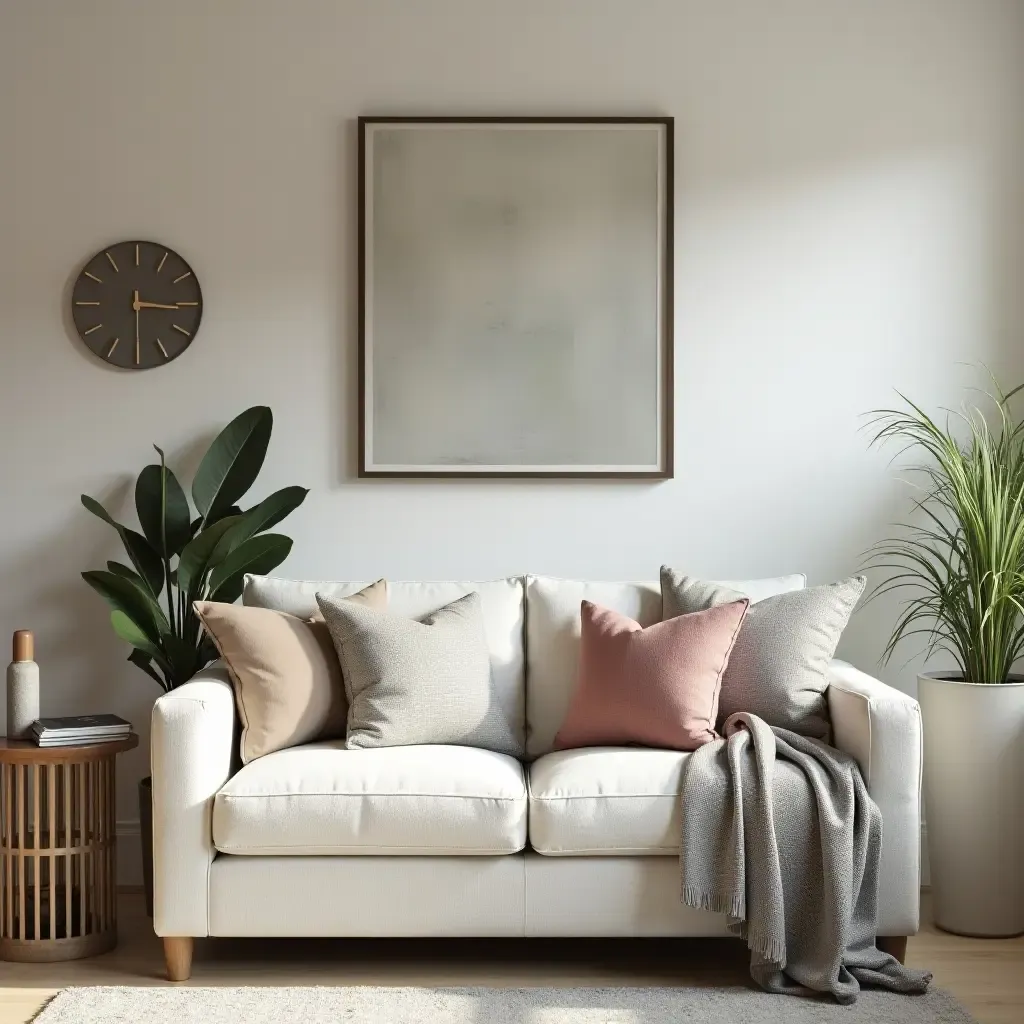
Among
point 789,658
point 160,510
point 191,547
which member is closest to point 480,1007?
point 789,658

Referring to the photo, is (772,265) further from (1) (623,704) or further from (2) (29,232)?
(2) (29,232)

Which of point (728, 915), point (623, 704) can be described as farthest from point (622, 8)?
point (728, 915)

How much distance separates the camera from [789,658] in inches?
125

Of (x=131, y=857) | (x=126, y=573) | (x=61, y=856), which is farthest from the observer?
(x=131, y=857)

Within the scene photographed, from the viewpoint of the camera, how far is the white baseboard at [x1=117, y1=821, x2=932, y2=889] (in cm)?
381

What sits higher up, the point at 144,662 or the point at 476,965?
the point at 144,662

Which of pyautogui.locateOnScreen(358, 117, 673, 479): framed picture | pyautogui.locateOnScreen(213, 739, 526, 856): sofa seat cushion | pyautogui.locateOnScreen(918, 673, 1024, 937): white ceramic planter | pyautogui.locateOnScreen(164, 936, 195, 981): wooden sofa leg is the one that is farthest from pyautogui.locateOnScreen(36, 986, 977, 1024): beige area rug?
pyautogui.locateOnScreen(358, 117, 673, 479): framed picture

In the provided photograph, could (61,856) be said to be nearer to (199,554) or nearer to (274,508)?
(199,554)

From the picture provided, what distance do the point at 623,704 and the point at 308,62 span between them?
2261 mm

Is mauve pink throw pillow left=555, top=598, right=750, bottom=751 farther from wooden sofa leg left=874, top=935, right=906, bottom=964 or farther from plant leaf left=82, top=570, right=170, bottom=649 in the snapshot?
plant leaf left=82, top=570, right=170, bottom=649

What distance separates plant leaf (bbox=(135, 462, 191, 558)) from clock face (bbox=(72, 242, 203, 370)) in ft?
1.37

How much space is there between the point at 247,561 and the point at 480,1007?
1466 millimetres

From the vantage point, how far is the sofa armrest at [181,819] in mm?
2809

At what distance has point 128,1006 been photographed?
2.71 m
